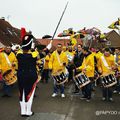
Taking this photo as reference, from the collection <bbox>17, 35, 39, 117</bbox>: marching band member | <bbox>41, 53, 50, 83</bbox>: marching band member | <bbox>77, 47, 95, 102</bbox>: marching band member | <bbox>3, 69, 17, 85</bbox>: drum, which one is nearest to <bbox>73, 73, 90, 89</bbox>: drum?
<bbox>77, 47, 95, 102</bbox>: marching band member

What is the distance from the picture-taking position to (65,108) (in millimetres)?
10852

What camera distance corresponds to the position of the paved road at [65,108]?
31.6ft

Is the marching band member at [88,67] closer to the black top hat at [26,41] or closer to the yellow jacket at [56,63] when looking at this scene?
the yellow jacket at [56,63]

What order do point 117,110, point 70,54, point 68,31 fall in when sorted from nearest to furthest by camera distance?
point 117,110, point 70,54, point 68,31

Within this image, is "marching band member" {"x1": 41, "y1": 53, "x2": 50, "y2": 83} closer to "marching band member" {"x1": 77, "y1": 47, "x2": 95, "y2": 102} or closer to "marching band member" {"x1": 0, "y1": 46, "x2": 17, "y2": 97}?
"marching band member" {"x1": 0, "y1": 46, "x2": 17, "y2": 97}

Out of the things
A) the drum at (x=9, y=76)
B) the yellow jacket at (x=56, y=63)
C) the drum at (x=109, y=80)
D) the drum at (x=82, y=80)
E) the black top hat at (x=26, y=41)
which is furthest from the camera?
the yellow jacket at (x=56, y=63)

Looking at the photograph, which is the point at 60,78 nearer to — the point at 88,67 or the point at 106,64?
the point at 88,67

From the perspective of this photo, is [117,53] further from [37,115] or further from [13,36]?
[13,36]

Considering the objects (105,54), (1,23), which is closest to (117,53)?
(105,54)

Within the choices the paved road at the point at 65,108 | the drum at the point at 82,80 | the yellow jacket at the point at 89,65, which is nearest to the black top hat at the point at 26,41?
the paved road at the point at 65,108

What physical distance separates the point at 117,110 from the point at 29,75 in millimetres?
2880

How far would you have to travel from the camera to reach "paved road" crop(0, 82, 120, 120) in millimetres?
9627

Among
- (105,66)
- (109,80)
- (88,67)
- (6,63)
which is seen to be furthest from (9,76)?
(109,80)

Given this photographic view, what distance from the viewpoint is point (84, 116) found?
9.77 m
